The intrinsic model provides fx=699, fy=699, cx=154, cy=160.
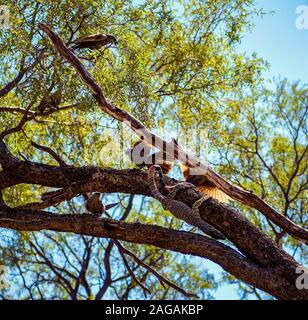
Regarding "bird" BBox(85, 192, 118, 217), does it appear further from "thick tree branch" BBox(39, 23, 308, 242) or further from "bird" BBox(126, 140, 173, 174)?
"bird" BBox(126, 140, 173, 174)

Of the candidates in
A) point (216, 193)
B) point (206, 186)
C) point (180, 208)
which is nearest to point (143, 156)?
point (206, 186)

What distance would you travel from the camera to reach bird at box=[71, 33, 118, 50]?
26.2ft

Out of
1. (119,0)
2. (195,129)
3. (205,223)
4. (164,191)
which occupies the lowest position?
(205,223)

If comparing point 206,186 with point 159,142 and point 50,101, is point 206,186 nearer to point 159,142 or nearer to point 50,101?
point 159,142

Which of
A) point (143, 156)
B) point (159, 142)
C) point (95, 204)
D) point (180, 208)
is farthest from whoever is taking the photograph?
point (143, 156)

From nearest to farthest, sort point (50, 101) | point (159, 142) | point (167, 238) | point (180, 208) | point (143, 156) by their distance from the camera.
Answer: point (167, 238) → point (180, 208) → point (159, 142) → point (143, 156) → point (50, 101)

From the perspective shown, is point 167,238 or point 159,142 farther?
point 159,142

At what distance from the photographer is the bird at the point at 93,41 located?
8.00 meters

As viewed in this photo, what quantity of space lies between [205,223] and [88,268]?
879cm

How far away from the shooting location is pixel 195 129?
9.43 meters

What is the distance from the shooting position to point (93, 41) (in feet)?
26.4

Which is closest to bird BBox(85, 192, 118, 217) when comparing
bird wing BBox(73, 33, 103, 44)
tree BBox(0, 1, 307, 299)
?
tree BBox(0, 1, 307, 299)

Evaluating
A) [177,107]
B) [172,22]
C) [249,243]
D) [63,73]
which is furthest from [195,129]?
[249,243]
